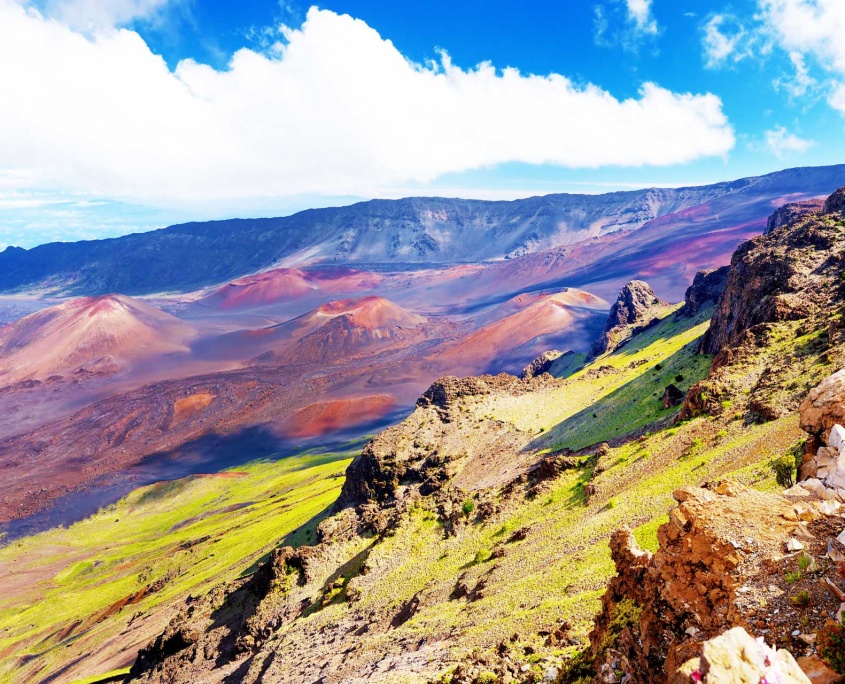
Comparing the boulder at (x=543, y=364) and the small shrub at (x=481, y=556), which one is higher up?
the small shrub at (x=481, y=556)

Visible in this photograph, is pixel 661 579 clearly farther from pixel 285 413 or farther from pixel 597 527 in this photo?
pixel 285 413

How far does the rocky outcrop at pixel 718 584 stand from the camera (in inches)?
273

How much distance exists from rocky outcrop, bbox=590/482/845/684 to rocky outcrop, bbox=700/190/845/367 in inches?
884

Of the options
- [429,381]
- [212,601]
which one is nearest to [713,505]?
[212,601]

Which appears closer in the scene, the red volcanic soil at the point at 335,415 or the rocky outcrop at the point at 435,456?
the rocky outcrop at the point at 435,456

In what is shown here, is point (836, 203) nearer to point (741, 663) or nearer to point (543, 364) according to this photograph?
point (741, 663)

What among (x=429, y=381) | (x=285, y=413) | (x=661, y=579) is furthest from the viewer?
(x=429, y=381)

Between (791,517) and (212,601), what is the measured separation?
1467 inches

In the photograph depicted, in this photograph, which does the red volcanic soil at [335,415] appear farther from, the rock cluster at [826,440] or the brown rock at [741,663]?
the brown rock at [741,663]

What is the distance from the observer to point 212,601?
35.1m

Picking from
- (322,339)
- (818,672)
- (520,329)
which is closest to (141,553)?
Result: (818,672)

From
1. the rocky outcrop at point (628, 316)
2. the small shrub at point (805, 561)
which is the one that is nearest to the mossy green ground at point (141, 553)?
the small shrub at point (805, 561)

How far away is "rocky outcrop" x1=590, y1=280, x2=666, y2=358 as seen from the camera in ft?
265

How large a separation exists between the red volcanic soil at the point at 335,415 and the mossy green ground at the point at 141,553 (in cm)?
1975
